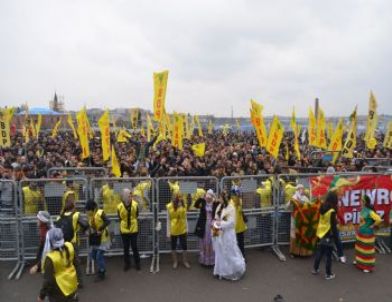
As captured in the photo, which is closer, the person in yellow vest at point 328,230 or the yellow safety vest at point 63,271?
the yellow safety vest at point 63,271

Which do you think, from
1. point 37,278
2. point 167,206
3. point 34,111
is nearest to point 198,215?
point 167,206

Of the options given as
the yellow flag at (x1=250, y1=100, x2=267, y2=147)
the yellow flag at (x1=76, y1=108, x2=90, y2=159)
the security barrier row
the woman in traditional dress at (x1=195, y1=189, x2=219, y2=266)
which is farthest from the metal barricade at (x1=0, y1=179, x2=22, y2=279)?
the yellow flag at (x1=250, y1=100, x2=267, y2=147)

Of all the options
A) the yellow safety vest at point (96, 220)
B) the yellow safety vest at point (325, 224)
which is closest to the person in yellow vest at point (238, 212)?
the yellow safety vest at point (325, 224)

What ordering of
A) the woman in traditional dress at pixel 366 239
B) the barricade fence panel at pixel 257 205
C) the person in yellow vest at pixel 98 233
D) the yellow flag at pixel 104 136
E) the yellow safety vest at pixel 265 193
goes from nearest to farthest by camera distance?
1. the person in yellow vest at pixel 98 233
2. the woman in traditional dress at pixel 366 239
3. the barricade fence panel at pixel 257 205
4. the yellow safety vest at pixel 265 193
5. the yellow flag at pixel 104 136

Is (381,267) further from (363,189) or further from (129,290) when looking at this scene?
(129,290)

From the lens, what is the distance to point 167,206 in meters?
7.14

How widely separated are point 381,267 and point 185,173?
6.32m

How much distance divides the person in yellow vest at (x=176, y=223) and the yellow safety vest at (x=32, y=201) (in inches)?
106

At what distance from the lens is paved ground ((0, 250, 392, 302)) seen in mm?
5973

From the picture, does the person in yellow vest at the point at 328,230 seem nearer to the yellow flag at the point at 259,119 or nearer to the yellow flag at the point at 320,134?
the yellow flag at the point at 259,119

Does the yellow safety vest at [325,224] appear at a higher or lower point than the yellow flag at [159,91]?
lower

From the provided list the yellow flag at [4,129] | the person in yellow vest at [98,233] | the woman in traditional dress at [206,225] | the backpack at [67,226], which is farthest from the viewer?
the yellow flag at [4,129]

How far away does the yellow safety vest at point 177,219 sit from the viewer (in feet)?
23.3

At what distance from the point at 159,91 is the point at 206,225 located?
670 centimetres
